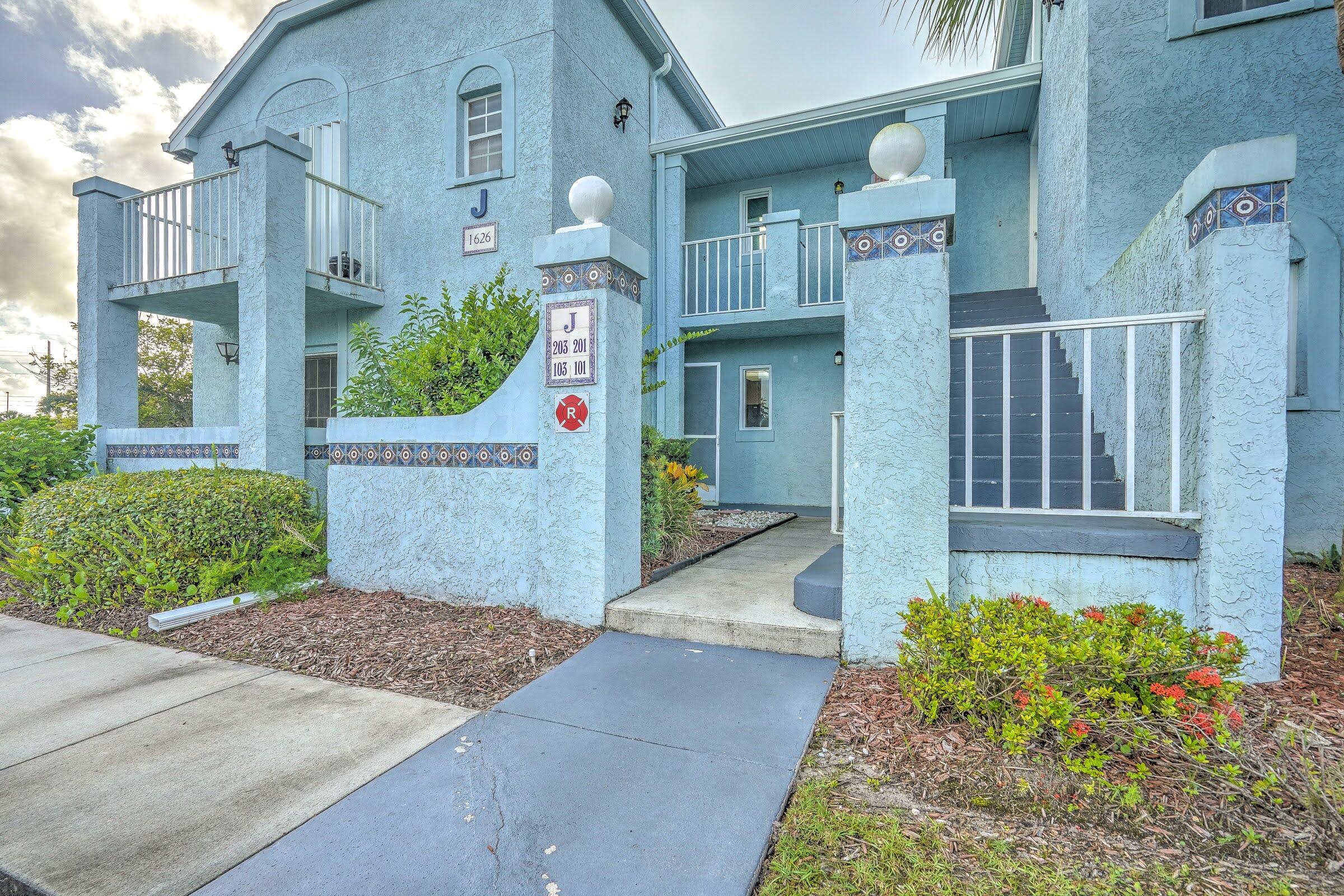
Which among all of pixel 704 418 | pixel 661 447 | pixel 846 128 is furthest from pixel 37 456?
pixel 846 128

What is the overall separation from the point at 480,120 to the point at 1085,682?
8215 mm

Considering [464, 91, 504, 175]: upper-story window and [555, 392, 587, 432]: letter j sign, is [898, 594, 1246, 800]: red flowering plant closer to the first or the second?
[555, 392, 587, 432]: letter j sign

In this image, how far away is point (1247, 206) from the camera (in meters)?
2.73

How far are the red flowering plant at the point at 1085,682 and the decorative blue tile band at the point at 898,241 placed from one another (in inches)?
69.7

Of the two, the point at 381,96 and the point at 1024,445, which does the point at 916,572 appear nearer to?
the point at 1024,445

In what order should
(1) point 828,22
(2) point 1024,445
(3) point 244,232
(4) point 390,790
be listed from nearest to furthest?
(4) point 390,790, (2) point 1024,445, (3) point 244,232, (1) point 828,22

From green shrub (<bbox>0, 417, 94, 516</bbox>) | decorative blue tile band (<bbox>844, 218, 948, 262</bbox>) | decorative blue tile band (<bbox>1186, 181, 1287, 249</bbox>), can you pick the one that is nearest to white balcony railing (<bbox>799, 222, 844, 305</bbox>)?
decorative blue tile band (<bbox>844, 218, 948, 262</bbox>)

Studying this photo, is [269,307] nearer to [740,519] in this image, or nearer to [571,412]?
[571,412]

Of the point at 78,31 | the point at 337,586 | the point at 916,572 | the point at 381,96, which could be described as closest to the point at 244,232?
the point at 381,96

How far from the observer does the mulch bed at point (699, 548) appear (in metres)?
4.52

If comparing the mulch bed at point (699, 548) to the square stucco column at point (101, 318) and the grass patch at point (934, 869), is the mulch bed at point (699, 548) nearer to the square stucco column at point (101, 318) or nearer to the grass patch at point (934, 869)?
the grass patch at point (934, 869)

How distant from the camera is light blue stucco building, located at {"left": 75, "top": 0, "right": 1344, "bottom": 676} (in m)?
2.97

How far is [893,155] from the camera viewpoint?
3135 mm

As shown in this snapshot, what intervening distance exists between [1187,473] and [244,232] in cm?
801
